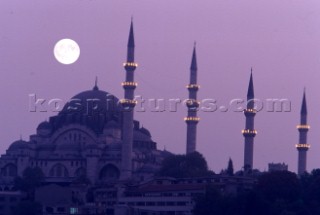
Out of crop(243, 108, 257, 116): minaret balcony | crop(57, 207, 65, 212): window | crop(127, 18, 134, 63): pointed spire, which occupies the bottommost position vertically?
crop(57, 207, 65, 212): window

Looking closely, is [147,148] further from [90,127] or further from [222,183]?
[222,183]

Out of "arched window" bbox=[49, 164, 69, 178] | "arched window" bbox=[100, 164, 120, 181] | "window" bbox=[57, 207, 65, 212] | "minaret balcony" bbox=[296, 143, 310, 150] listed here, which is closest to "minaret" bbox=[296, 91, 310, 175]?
"minaret balcony" bbox=[296, 143, 310, 150]

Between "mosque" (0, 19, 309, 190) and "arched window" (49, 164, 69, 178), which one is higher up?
"mosque" (0, 19, 309, 190)

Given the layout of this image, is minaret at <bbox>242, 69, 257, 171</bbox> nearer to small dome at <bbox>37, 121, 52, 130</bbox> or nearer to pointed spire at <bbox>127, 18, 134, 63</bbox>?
pointed spire at <bbox>127, 18, 134, 63</bbox>

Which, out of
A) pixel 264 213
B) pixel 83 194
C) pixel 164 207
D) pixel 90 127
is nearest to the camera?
pixel 264 213

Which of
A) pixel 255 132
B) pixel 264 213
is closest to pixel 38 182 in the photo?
pixel 255 132

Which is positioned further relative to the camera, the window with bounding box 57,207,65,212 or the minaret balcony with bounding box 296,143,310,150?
the minaret balcony with bounding box 296,143,310,150
